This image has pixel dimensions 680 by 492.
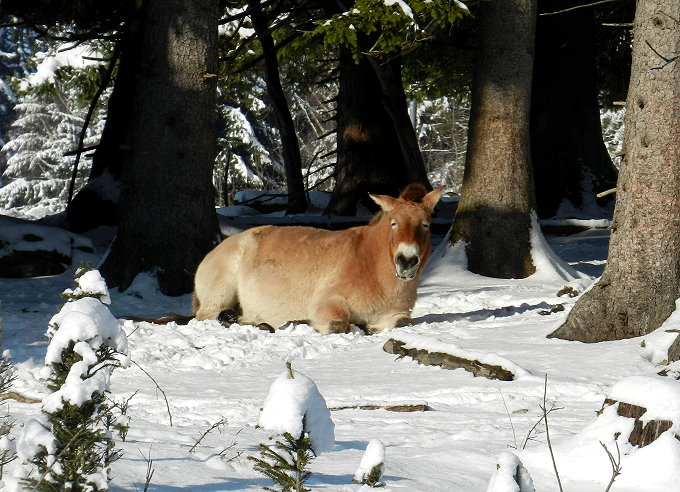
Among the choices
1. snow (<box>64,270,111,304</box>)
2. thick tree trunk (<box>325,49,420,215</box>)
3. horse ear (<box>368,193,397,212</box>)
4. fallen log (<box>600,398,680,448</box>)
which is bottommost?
fallen log (<box>600,398,680,448</box>)

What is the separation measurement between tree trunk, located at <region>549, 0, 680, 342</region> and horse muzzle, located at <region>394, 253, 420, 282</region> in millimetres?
1757

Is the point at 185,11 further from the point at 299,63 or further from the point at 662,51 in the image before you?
the point at 299,63

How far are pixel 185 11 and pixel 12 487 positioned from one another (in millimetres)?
10260

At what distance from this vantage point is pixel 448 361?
7.01 metres

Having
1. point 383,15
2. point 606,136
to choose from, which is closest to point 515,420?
point 383,15

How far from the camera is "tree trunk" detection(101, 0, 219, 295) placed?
12.3 meters

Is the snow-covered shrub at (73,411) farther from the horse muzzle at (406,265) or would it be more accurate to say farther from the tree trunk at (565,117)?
the tree trunk at (565,117)

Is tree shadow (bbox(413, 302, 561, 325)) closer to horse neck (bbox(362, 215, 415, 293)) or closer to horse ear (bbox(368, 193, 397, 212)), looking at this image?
horse neck (bbox(362, 215, 415, 293))

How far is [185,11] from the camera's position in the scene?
12.3m

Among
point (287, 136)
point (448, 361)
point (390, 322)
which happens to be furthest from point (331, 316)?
Answer: point (287, 136)

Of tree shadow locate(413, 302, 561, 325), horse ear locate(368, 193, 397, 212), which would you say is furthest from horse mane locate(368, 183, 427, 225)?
tree shadow locate(413, 302, 561, 325)

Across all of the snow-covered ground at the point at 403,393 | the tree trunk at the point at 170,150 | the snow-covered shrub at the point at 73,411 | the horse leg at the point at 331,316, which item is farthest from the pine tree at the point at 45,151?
the snow-covered shrub at the point at 73,411

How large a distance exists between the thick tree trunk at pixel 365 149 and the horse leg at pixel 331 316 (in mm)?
8578

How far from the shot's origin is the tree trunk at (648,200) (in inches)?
307
